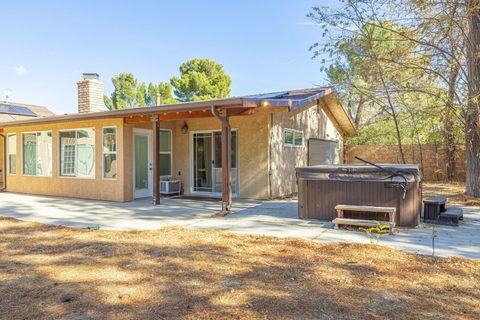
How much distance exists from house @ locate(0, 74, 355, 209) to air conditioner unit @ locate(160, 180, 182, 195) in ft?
0.96

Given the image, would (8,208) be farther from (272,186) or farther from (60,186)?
(272,186)

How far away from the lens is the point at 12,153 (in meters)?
12.9

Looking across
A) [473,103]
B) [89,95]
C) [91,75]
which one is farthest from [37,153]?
[473,103]

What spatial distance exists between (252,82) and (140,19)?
48.3ft

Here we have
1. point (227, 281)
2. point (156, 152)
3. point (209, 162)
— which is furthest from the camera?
point (209, 162)

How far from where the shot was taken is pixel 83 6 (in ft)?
47.3

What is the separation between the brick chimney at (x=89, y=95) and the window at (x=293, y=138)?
676cm

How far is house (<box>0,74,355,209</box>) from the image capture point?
952 cm

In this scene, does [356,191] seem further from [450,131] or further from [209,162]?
[450,131]

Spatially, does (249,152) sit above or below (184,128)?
below

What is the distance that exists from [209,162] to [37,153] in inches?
231

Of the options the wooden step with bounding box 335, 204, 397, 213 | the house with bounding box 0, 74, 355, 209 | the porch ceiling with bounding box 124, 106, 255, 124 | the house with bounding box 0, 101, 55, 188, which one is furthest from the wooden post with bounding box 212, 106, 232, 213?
the house with bounding box 0, 101, 55, 188

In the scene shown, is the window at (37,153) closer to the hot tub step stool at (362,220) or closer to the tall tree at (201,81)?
the hot tub step stool at (362,220)

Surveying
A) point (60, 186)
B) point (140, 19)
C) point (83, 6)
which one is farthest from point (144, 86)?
point (60, 186)
